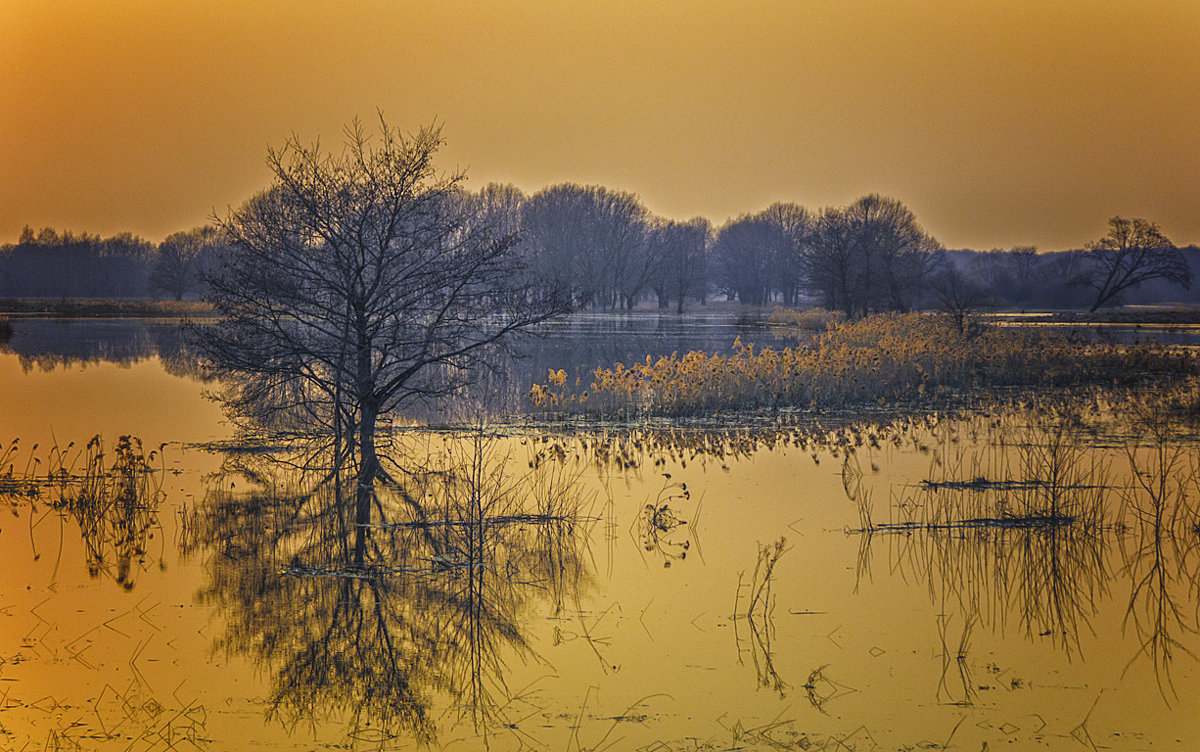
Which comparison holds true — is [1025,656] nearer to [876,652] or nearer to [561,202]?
[876,652]

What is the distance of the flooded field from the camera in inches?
255

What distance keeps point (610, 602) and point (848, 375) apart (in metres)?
15.3

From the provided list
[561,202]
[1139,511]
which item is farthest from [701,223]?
[1139,511]

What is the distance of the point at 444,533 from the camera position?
10.9m

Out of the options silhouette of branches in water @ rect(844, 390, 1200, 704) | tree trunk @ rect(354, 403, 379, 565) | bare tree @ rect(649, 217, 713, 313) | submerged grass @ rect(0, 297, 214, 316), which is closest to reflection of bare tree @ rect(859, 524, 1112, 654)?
silhouette of branches in water @ rect(844, 390, 1200, 704)

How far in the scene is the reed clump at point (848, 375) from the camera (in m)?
20.8

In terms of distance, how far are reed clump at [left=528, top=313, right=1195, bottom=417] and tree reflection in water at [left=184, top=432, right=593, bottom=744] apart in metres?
7.04

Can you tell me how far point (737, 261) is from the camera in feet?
384

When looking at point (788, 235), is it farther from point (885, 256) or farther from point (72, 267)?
point (72, 267)

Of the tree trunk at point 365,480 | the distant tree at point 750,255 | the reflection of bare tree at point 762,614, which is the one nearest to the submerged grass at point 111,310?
the distant tree at point 750,255

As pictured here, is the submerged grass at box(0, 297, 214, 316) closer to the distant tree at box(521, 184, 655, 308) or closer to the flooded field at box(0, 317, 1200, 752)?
the distant tree at box(521, 184, 655, 308)

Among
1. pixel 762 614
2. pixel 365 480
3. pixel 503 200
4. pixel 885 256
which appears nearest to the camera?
pixel 762 614

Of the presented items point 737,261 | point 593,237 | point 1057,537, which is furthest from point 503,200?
point 1057,537

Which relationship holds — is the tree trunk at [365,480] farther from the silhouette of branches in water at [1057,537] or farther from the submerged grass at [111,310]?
the submerged grass at [111,310]
